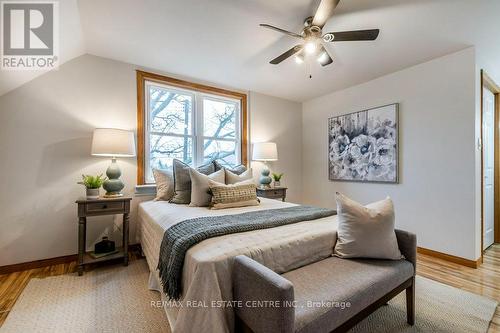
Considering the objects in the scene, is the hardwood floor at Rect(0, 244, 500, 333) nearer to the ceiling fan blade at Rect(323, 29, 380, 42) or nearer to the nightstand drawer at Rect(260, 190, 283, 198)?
the nightstand drawer at Rect(260, 190, 283, 198)

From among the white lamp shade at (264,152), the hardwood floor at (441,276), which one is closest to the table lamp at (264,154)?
the white lamp shade at (264,152)

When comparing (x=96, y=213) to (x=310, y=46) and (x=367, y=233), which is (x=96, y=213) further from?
(x=310, y=46)

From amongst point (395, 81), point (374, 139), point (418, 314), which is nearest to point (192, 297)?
point (418, 314)

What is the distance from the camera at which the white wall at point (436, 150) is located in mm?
2479

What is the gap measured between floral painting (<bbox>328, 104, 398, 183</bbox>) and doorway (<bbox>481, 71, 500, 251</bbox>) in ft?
3.51

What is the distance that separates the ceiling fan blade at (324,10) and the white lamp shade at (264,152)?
2034mm

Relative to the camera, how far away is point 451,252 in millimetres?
2578

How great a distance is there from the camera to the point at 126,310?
5.51 feet

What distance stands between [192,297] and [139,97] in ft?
8.93

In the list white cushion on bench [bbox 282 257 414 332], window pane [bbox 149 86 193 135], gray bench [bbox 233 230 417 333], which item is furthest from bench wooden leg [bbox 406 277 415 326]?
window pane [bbox 149 86 193 135]

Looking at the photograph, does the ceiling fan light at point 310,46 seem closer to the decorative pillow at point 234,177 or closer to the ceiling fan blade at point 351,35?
the ceiling fan blade at point 351,35

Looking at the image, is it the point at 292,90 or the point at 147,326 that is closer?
the point at 147,326

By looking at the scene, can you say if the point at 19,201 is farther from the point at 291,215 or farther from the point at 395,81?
the point at 395,81

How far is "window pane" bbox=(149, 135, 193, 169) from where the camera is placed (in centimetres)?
313
